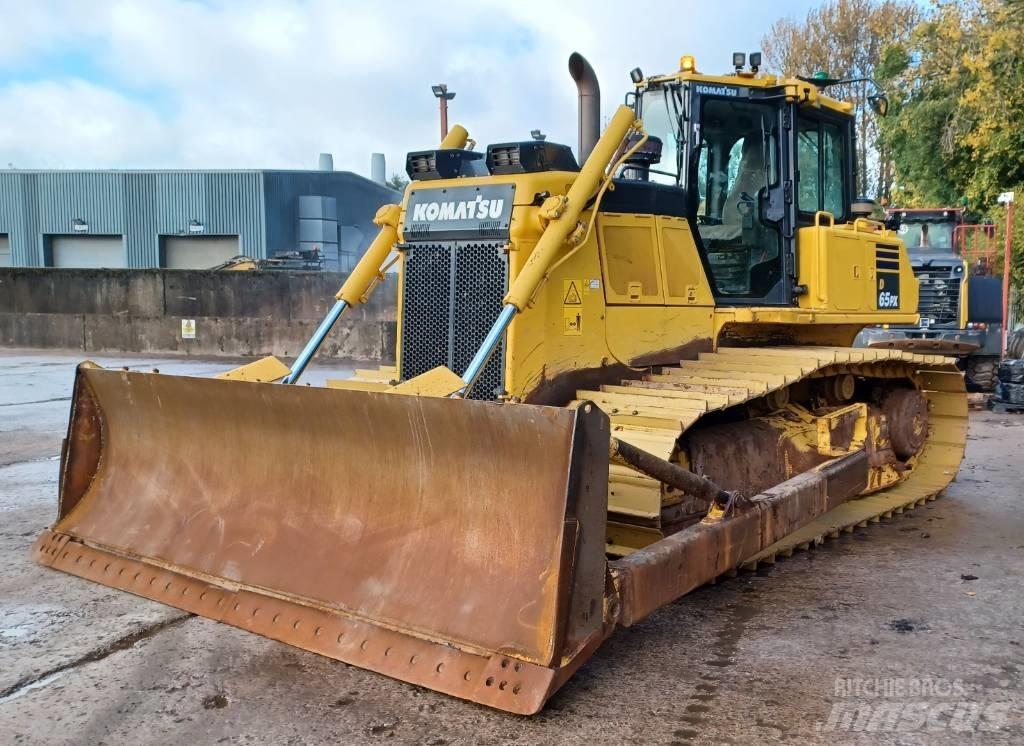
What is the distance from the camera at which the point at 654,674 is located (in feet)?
13.0

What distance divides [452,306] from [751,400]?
1.80 meters

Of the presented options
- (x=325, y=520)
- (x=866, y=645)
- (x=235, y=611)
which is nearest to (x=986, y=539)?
(x=866, y=645)

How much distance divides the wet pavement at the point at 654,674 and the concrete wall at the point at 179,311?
42.3 feet

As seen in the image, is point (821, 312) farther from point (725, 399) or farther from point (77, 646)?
point (77, 646)

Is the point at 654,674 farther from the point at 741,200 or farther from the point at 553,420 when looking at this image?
the point at 741,200

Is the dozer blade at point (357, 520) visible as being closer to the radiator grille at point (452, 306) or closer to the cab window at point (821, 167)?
the radiator grille at point (452, 306)

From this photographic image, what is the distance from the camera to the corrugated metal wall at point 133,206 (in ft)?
119

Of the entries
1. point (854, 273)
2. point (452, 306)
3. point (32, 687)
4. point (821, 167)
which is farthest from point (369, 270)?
point (854, 273)

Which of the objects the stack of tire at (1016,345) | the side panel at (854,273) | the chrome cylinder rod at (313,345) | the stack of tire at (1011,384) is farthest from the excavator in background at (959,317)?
the chrome cylinder rod at (313,345)

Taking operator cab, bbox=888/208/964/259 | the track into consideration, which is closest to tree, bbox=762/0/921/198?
operator cab, bbox=888/208/964/259

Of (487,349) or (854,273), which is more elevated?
(854,273)

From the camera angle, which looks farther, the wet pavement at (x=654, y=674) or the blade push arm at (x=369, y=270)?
A: the blade push arm at (x=369, y=270)

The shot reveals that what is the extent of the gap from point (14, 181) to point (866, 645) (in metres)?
41.2

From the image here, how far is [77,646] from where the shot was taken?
4.21 metres
